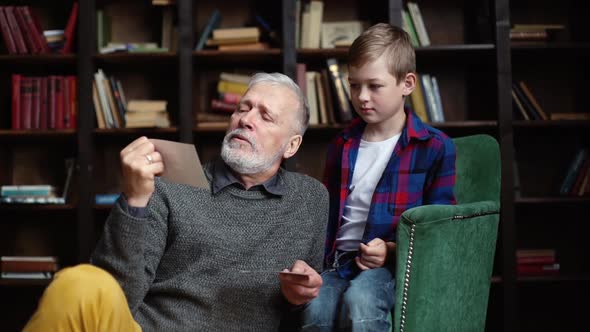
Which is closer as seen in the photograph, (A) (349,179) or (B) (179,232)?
(B) (179,232)

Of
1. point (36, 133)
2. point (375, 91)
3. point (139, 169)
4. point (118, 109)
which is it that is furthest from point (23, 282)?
point (139, 169)

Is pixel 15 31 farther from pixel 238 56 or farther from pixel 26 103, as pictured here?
pixel 238 56

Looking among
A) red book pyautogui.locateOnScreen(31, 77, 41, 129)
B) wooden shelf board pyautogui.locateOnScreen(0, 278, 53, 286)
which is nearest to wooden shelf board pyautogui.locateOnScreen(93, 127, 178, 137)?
red book pyautogui.locateOnScreen(31, 77, 41, 129)

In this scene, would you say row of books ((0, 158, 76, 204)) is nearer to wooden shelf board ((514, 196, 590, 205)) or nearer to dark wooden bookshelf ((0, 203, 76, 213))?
dark wooden bookshelf ((0, 203, 76, 213))

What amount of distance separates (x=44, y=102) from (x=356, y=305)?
2.56 metres

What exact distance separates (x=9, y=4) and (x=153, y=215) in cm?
272

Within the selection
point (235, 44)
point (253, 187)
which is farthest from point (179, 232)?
point (235, 44)

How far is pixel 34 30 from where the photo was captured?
11.3 feet

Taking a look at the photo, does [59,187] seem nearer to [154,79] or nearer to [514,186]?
[154,79]

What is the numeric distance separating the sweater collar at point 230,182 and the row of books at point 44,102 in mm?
2026

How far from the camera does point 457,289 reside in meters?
1.75

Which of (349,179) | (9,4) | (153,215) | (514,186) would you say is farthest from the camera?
(9,4)

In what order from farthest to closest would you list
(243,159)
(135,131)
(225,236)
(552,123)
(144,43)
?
(144,43) < (135,131) < (552,123) < (243,159) < (225,236)

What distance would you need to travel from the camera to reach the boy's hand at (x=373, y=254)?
171 cm
